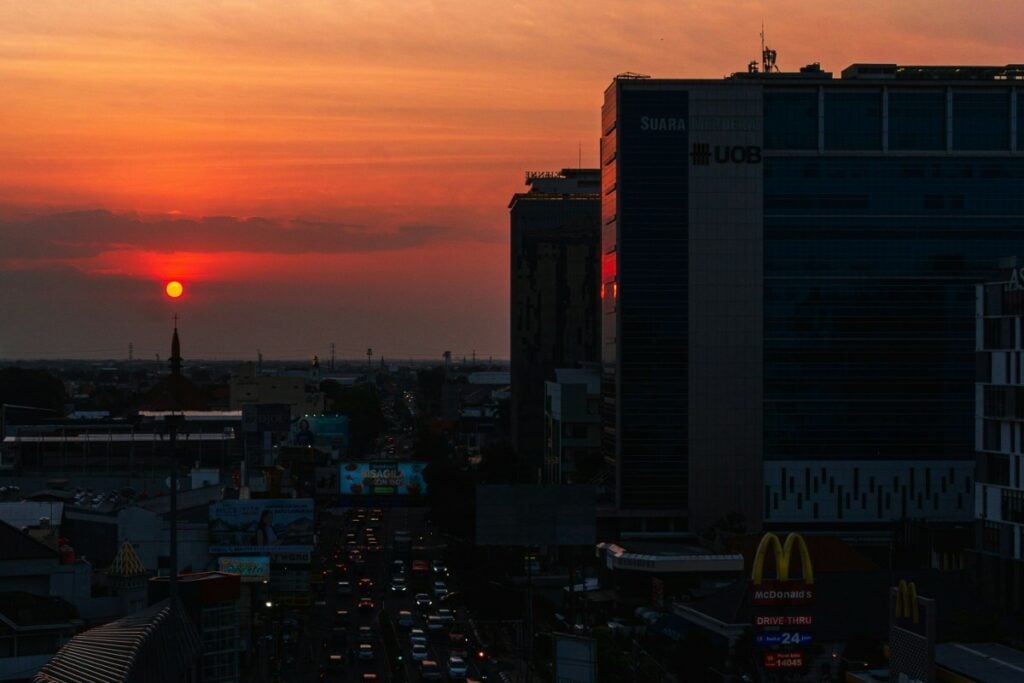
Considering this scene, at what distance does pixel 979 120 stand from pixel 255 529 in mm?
58076

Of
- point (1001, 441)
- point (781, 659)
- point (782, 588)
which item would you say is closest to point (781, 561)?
point (782, 588)

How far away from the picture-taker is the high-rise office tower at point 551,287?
18625 centimetres

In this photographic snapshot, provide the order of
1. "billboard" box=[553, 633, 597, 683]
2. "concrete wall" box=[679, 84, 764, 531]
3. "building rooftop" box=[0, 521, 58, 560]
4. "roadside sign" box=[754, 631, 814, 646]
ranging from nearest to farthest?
"billboard" box=[553, 633, 597, 683] → "roadside sign" box=[754, 631, 814, 646] → "building rooftop" box=[0, 521, 58, 560] → "concrete wall" box=[679, 84, 764, 531]

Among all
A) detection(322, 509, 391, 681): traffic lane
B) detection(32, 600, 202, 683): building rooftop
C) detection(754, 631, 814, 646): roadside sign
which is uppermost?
detection(32, 600, 202, 683): building rooftop

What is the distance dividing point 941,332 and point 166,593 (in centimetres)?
8379

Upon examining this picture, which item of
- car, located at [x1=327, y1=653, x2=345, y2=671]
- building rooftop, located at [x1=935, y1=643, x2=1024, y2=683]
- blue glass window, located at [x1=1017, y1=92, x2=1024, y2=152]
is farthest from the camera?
blue glass window, located at [x1=1017, y1=92, x2=1024, y2=152]

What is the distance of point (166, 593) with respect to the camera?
1753 inches

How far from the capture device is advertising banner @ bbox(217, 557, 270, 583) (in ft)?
296

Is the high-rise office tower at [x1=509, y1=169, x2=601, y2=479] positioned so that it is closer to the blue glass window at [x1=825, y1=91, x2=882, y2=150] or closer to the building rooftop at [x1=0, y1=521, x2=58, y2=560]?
the blue glass window at [x1=825, y1=91, x2=882, y2=150]

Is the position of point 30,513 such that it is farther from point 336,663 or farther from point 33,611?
point 33,611

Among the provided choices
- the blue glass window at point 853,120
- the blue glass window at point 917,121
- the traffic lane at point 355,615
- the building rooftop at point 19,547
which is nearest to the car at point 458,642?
the traffic lane at point 355,615

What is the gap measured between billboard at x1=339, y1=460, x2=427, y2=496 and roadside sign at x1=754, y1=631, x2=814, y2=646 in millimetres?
85024

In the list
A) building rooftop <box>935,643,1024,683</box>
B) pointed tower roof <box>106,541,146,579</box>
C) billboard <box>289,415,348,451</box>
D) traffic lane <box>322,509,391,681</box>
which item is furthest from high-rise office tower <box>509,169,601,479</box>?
building rooftop <box>935,643,1024,683</box>

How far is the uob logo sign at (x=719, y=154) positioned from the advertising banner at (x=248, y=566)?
139 feet
